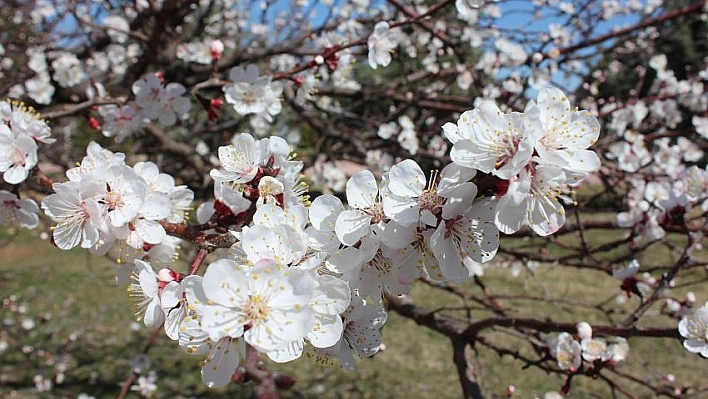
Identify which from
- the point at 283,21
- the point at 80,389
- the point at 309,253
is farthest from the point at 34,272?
the point at 309,253

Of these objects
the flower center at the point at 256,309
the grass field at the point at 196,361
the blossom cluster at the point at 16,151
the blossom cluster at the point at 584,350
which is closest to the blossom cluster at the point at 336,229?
the flower center at the point at 256,309

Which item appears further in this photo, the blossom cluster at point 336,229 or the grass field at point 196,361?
the grass field at point 196,361

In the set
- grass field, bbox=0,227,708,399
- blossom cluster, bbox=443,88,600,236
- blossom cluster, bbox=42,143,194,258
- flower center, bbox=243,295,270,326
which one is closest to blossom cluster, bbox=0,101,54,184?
blossom cluster, bbox=42,143,194,258

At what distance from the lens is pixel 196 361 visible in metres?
5.24

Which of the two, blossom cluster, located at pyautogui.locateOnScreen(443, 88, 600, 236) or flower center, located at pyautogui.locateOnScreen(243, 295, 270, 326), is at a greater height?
blossom cluster, located at pyautogui.locateOnScreen(443, 88, 600, 236)

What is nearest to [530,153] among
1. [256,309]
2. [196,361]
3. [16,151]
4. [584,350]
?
[256,309]

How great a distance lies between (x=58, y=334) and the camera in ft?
19.1

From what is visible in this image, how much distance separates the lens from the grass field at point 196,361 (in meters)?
4.57

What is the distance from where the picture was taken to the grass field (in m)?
4.57

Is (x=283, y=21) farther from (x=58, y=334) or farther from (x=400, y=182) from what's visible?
(x=400, y=182)

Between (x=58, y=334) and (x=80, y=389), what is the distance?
1.67 m

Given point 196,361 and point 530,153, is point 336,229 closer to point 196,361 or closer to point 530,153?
point 530,153

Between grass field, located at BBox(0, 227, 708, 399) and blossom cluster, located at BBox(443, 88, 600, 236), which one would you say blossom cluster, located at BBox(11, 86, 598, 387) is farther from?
Answer: grass field, located at BBox(0, 227, 708, 399)

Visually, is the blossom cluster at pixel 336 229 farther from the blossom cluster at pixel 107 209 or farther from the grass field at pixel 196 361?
the grass field at pixel 196 361
